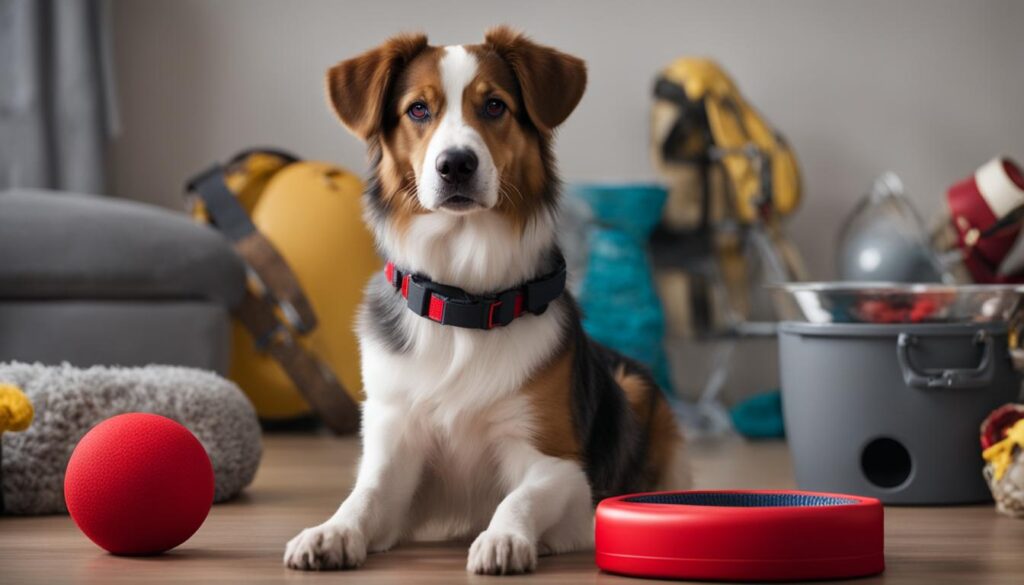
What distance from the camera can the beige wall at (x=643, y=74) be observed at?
4762mm

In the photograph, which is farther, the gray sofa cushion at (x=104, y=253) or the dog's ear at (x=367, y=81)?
the gray sofa cushion at (x=104, y=253)

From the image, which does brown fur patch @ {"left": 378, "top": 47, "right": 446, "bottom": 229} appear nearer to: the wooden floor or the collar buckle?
the collar buckle

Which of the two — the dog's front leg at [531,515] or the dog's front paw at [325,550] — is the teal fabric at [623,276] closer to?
the dog's front leg at [531,515]

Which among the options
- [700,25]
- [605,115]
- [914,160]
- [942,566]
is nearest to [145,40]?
[605,115]

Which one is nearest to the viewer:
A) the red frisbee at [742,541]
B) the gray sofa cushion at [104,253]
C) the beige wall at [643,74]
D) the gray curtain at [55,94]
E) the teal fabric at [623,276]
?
the red frisbee at [742,541]

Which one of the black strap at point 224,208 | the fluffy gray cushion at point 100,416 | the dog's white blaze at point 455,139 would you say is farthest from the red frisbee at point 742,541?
the black strap at point 224,208

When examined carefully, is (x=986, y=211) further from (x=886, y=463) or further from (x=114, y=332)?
(x=114, y=332)

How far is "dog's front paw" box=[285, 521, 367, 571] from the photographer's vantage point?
1.71 m

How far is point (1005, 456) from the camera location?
7.63 ft

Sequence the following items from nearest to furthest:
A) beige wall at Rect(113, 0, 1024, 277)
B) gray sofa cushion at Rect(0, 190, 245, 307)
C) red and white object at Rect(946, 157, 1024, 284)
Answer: gray sofa cushion at Rect(0, 190, 245, 307) → red and white object at Rect(946, 157, 1024, 284) → beige wall at Rect(113, 0, 1024, 277)

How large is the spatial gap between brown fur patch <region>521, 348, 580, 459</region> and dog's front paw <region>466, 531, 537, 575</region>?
0.81 feet

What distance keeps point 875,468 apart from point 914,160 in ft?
7.99

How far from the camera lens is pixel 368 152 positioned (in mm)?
2061

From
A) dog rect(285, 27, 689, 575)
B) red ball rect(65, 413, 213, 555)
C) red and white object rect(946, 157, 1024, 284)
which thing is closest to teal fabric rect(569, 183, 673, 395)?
red and white object rect(946, 157, 1024, 284)
